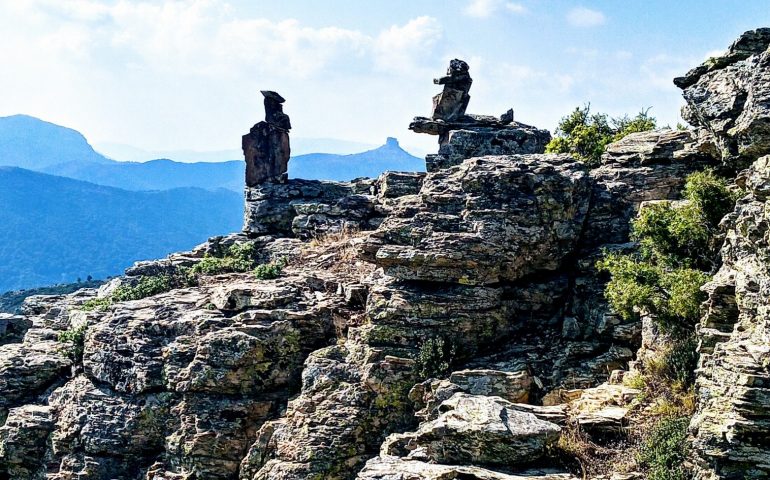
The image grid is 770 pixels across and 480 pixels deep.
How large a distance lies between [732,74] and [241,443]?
1986 centimetres

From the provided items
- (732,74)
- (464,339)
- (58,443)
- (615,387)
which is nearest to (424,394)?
(464,339)

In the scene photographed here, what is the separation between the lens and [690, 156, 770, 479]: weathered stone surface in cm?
1168

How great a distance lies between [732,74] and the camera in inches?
665

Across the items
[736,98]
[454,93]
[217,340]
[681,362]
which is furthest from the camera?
[454,93]

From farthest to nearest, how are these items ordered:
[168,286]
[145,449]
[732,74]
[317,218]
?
[317,218] < [168,286] < [145,449] < [732,74]

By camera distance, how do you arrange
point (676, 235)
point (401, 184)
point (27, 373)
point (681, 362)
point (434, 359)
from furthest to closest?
point (401, 184), point (27, 373), point (434, 359), point (676, 235), point (681, 362)

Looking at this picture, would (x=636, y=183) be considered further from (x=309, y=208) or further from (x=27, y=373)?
(x=27, y=373)

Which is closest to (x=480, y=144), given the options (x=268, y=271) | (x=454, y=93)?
(x=454, y=93)

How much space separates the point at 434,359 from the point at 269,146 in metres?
21.5

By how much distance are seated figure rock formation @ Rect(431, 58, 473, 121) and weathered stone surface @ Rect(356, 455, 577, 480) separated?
25.4 m

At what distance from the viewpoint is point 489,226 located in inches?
834

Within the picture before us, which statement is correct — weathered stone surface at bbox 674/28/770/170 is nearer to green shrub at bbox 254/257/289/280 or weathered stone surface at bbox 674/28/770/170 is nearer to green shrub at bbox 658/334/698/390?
green shrub at bbox 658/334/698/390

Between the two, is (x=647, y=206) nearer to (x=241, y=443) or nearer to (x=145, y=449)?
(x=241, y=443)

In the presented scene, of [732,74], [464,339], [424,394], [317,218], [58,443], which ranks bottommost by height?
[58,443]
